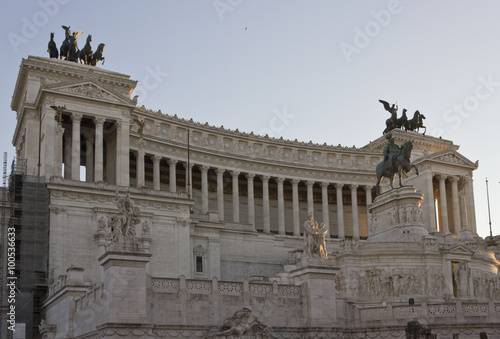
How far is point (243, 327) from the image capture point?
112 ft

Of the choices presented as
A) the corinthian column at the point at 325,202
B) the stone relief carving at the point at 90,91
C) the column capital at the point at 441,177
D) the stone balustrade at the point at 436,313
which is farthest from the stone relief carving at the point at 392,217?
the column capital at the point at 441,177

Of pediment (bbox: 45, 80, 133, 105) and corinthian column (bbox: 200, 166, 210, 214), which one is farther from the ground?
pediment (bbox: 45, 80, 133, 105)

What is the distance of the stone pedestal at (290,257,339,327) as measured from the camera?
121ft

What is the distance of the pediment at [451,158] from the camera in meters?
89.2

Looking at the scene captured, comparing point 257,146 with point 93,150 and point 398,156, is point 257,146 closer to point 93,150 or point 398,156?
point 93,150

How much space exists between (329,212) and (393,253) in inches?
1764

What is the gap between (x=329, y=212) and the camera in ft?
314

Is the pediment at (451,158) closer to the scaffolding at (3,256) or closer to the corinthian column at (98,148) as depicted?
the corinthian column at (98,148)

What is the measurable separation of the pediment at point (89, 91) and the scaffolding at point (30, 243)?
11.4 metres

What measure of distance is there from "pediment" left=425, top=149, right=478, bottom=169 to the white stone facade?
0.67 ft

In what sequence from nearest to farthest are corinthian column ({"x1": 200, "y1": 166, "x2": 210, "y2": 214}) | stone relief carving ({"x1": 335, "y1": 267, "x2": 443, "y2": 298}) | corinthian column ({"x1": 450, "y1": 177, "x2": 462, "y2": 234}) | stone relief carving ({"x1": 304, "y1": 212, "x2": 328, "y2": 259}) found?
→ 1. stone relief carving ({"x1": 304, "y1": 212, "x2": 328, "y2": 259})
2. stone relief carving ({"x1": 335, "y1": 267, "x2": 443, "y2": 298})
3. corinthian column ({"x1": 200, "y1": 166, "x2": 210, "y2": 214})
4. corinthian column ({"x1": 450, "y1": 177, "x2": 462, "y2": 234})

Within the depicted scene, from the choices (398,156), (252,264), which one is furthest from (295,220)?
(398,156)

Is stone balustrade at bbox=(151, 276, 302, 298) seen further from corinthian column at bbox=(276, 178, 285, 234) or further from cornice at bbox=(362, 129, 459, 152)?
cornice at bbox=(362, 129, 459, 152)

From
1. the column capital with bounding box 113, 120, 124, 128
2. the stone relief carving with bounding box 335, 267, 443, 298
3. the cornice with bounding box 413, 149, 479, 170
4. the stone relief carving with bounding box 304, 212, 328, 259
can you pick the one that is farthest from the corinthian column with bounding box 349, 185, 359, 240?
the stone relief carving with bounding box 304, 212, 328, 259
